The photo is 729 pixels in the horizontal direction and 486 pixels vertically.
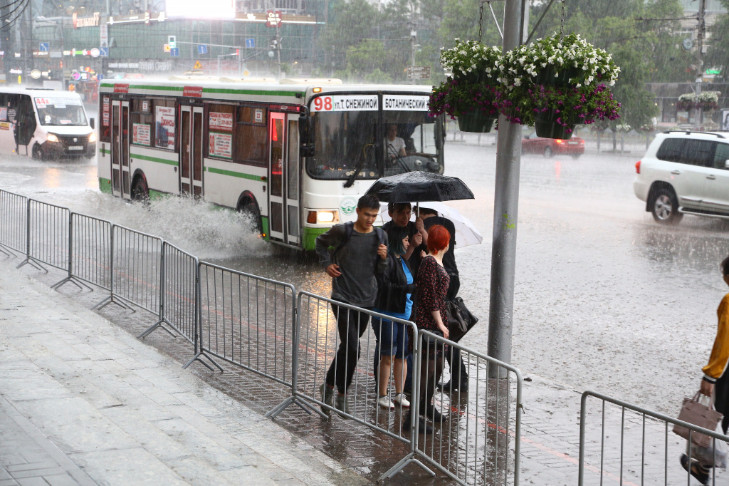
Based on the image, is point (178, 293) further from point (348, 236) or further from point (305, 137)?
point (305, 137)

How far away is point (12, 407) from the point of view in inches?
283

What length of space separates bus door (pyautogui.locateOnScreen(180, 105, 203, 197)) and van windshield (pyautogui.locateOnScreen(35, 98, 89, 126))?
63.0ft

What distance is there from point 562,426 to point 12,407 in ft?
13.3

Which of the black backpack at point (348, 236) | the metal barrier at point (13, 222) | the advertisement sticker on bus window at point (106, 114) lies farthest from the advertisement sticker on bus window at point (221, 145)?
the black backpack at point (348, 236)

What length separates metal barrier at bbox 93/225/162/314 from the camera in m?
10.9

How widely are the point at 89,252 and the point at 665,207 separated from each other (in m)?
12.4

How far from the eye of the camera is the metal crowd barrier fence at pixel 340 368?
7.23 meters

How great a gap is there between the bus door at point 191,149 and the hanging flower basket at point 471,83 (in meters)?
9.86

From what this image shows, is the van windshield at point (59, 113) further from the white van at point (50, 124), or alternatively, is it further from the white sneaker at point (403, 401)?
the white sneaker at point (403, 401)

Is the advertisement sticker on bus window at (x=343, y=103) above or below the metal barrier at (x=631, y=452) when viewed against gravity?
above

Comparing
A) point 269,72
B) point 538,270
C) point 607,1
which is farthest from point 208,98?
point 269,72

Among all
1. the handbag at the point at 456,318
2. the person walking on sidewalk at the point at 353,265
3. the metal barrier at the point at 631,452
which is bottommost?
the metal barrier at the point at 631,452

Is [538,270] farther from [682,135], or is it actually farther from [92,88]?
[92,88]

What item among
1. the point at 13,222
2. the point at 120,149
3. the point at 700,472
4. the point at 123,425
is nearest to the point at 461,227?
the point at 123,425
